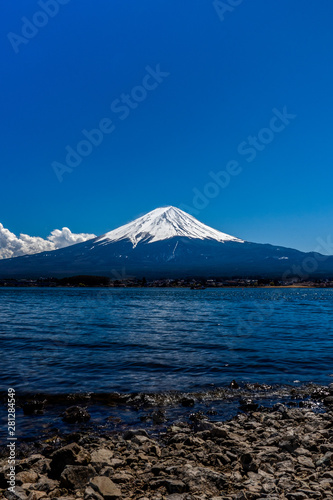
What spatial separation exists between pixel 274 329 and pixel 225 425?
81.2ft

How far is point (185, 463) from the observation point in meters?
7.68

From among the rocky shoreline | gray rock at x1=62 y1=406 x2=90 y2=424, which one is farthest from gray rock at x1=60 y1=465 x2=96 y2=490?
gray rock at x1=62 y1=406 x2=90 y2=424

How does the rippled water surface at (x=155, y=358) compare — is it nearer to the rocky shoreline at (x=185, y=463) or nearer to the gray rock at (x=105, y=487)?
the rocky shoreline at (x=185, y=463)

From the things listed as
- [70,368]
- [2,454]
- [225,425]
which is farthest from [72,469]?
[70,368]

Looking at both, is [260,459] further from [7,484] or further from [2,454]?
[2,454]

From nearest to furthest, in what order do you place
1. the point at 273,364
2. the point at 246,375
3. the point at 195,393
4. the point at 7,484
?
the point at 7,484 < the point at 195,393 < the point at 246,375 < the point at 273,364

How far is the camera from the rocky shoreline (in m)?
6.48

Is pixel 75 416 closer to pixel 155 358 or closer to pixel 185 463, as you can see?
pixel 185 463

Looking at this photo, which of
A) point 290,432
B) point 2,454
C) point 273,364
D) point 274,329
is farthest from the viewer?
point 274,329

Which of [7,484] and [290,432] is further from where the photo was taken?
[290,432]

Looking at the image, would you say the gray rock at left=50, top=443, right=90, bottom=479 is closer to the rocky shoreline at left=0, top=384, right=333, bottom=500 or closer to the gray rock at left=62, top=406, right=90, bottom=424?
the rocky shoreline at left=0, top=384, right=333, bottom=500

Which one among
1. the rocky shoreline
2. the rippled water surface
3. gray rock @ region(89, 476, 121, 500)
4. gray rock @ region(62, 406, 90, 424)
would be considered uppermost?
gray rock @ region(89, 476, 121, 500)

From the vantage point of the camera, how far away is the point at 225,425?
9.97 metres

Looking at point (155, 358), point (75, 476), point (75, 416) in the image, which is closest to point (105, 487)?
point (75, 476)
